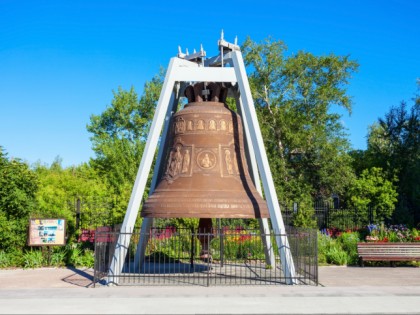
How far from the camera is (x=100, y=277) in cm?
1192

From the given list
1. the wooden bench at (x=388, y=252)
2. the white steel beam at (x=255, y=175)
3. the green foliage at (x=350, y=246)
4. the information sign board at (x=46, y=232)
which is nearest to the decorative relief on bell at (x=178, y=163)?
the white steel beam at (x=255, y=175)

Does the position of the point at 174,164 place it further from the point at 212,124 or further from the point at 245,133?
the point at 245,133

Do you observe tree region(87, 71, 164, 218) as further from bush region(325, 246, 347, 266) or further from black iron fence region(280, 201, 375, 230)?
bush region(325, 246, 347, 266)

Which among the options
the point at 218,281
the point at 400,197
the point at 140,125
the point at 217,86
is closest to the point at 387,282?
the point at 218,281

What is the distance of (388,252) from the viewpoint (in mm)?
15844

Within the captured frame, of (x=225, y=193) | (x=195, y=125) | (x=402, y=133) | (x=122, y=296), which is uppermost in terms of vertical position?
(x=402, y=133)

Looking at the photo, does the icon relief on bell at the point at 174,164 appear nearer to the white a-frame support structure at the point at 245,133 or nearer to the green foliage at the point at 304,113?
the white a-frame support structure at the point at 245,133

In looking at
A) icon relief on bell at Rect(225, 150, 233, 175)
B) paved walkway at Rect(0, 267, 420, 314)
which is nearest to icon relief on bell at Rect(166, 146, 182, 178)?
icon relief on bell at Rect(225, 150, 233, 175)

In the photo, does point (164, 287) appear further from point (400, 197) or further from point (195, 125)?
point (400, 197)

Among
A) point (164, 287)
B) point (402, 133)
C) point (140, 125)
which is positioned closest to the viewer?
point (164, 287)

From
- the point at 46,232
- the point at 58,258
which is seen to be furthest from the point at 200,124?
the point at 58,258

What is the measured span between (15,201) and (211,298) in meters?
9.73

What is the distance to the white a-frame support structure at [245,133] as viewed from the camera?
11.1 meters

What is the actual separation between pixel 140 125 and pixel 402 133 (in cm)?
2053
